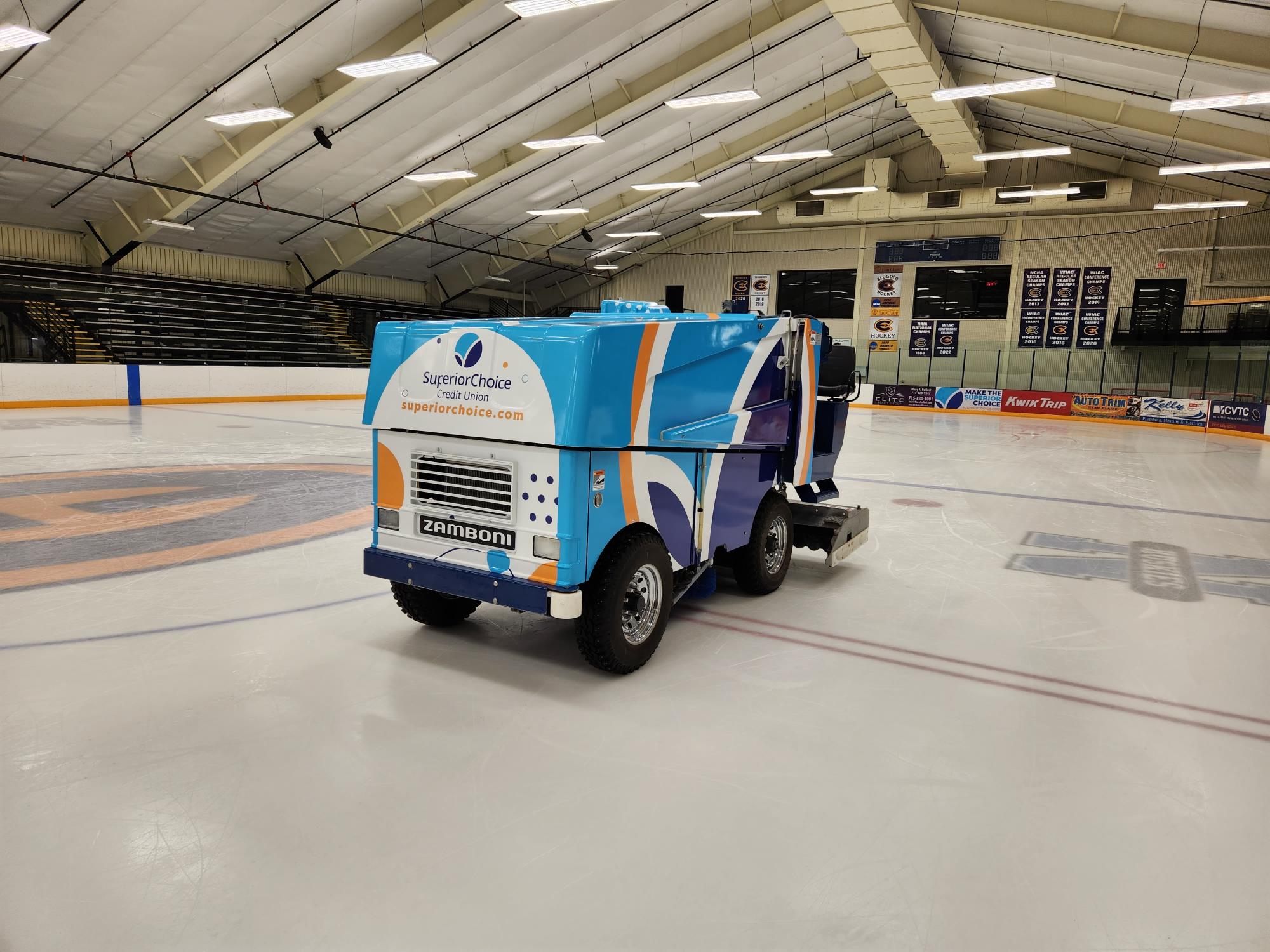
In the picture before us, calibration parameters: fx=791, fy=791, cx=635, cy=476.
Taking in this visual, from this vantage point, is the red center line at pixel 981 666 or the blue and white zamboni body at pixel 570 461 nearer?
the blue and white zamboni body at pixel 570 461

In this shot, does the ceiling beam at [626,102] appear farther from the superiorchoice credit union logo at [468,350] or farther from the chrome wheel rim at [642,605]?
the chrome wheel rim at [642,605]

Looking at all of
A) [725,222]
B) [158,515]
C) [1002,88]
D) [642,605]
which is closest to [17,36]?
[158,515]

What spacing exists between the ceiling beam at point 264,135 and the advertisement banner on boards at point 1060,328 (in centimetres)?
1989

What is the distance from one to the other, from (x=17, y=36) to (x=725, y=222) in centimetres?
2329

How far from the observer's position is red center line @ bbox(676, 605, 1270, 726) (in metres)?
3.18

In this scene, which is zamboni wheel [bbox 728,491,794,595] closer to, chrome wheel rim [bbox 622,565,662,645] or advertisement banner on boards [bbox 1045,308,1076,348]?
chrome wheel rim [bbox 622,565,662,645]

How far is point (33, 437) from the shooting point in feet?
35.1

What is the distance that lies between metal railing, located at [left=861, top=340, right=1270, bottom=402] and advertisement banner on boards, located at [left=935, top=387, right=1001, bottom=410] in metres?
0.63

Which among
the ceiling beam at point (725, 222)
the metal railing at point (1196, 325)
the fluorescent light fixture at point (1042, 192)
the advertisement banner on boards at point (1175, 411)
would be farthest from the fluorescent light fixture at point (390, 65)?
the metal railing at point (1196, 325)

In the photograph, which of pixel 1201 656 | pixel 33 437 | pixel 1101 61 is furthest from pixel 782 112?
pixel 1201 656

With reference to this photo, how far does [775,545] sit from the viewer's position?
4641 millimetres

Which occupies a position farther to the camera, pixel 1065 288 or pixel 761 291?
pixel 761 291

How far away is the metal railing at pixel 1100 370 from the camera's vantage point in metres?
21.4

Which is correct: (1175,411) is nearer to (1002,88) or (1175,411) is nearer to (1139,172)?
(1139,172)
